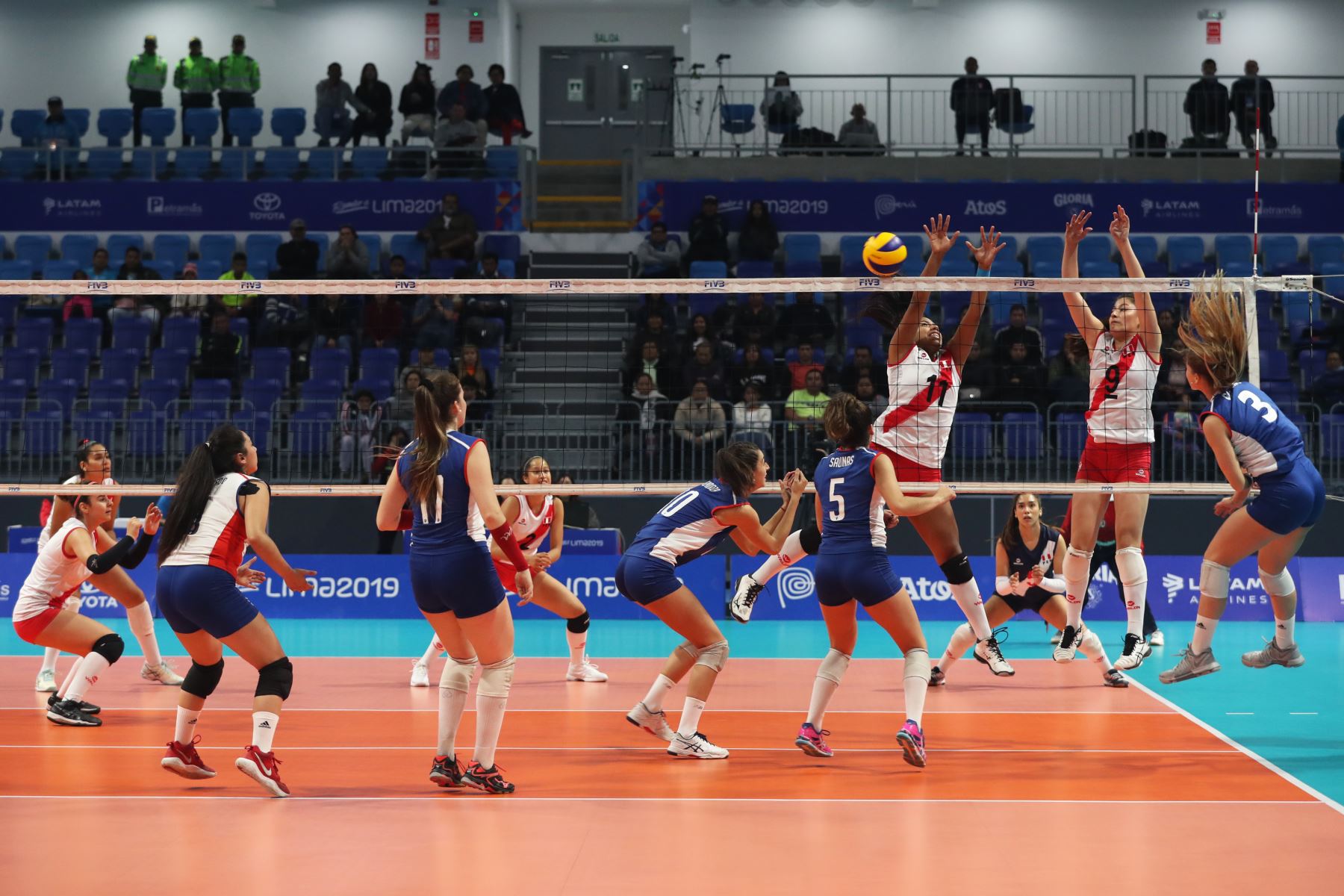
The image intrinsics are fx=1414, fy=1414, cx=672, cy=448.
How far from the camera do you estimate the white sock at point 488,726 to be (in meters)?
6.89

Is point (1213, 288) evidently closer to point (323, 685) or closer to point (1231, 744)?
point (1231, 744)

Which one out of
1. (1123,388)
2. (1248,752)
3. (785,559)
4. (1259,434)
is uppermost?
(1123,388)

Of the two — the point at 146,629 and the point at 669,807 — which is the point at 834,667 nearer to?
the point at 669,807

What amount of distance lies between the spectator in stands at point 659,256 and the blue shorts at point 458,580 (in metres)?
13.1

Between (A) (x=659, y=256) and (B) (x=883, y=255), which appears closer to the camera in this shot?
(B) (x=883, y=255)

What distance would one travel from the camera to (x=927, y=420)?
366 inches

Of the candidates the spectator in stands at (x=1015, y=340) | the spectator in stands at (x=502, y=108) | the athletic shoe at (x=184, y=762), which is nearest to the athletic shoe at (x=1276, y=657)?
the athletic shoe at (x=184, y=762)

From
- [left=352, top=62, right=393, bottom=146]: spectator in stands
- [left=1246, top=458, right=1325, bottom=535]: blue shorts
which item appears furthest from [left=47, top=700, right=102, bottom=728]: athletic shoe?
[left=352, top=62, right=393, bottom=146]: spectator in stands

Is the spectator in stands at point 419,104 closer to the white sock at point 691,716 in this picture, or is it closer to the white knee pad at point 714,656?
the white knee pad at point 714,656

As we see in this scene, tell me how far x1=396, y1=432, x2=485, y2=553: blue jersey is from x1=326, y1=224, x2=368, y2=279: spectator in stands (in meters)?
12.9

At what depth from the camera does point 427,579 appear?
22.0 feet

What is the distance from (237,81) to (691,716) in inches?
740

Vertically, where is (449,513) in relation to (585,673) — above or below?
above

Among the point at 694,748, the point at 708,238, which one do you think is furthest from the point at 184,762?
the point at 708,238
